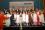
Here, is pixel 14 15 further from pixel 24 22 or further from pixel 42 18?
pixel 42 18

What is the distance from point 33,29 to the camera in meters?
0.77

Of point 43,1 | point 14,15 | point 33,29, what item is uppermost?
point 43,1

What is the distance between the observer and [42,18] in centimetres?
77

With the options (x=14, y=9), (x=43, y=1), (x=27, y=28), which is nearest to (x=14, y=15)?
(x=14, y=9)

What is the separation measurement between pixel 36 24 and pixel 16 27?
0.17 metres

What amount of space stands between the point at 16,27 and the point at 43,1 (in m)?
0.32

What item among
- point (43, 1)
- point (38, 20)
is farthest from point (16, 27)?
point (43, 1)

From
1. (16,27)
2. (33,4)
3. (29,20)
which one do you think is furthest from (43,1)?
(16,27)

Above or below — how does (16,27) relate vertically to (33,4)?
below

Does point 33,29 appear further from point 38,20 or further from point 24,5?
point 24,5

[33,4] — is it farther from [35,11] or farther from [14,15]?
[14,15]

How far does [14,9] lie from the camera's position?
782 mm

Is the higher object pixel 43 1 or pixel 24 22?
pixel 43 1

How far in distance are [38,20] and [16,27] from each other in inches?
7.7
